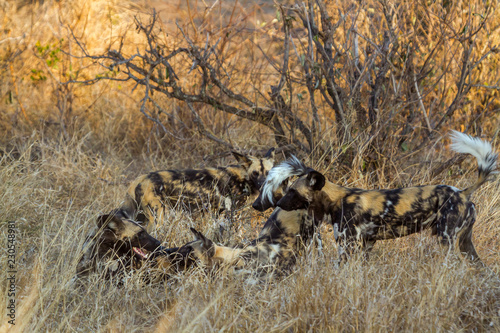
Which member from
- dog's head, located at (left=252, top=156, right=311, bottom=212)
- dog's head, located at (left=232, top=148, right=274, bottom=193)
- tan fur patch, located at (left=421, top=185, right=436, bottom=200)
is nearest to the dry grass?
tan fur patch, located at (left=421, top=185, right=436, bottom=200)

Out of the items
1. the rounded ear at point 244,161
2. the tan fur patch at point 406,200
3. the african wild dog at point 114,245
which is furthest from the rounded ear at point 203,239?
the rounded ear at point 244,161

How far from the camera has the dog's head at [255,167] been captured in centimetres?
455

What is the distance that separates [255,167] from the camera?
15.0 ft

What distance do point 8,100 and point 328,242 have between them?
203 inches

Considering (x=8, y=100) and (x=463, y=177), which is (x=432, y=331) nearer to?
(x=463, y=177)

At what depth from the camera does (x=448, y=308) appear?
260cm

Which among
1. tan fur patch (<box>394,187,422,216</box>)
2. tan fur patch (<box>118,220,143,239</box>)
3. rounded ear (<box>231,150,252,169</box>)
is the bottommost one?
tan fur patch (<box>118,220,143,239</box>)

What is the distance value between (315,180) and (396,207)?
1.69ft

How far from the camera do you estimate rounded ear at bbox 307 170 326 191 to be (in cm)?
352

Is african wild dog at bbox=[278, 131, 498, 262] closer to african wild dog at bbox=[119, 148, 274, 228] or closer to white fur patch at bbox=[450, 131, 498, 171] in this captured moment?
white fur patch at bbox=[450, 131, 498, 171]

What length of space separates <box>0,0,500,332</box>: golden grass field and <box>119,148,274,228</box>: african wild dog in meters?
0.17

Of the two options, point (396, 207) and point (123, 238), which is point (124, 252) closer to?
point (123, 238)

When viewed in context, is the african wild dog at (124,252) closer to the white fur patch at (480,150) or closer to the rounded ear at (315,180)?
the rounded ear at (315,180)

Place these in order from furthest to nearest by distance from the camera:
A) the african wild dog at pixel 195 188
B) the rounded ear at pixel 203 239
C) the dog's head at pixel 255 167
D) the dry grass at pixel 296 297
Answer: the dog's head at pixel 255 167
the african wild dog at pixel 195 188
the rounded ear at pixel 203 239
the dry grass at pixel 296 297
